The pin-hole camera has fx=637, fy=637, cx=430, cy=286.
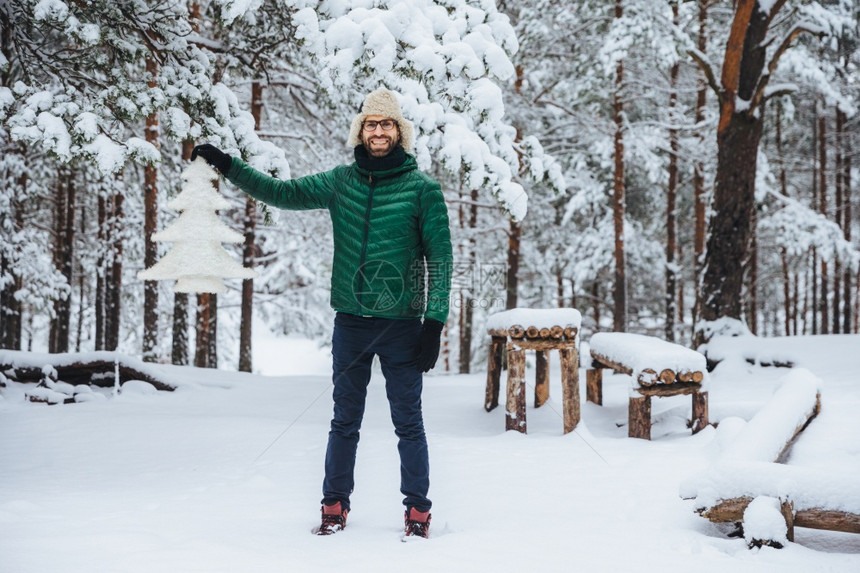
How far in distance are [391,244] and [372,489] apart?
Answer: 5.53ft

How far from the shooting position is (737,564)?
2715 millimetres

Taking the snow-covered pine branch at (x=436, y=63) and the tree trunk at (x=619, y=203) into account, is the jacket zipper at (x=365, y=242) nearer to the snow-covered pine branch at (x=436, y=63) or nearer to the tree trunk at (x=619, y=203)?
the snow-covered pine branch at (x=436, y=63)

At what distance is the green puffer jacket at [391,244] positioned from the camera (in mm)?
3252

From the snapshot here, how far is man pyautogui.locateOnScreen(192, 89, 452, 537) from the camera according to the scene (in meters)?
3.27

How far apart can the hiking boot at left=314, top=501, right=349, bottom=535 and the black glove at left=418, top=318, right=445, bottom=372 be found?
0.85 meters

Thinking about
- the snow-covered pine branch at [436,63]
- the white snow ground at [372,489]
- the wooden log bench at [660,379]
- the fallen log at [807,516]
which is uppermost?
the snow-covered pine branch at [436,63]

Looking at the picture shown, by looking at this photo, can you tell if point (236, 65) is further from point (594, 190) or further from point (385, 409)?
point (594, 190)

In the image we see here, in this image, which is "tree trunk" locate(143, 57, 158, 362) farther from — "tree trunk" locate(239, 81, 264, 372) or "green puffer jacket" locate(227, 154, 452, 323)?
"green puffer jacket" locate(227, 154, 452, 323)

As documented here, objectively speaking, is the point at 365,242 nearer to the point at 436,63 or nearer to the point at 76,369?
the point at 436,63

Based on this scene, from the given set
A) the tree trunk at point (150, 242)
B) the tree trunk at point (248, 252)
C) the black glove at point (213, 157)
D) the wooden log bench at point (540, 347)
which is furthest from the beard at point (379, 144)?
the tree trunk at point (248, 252)

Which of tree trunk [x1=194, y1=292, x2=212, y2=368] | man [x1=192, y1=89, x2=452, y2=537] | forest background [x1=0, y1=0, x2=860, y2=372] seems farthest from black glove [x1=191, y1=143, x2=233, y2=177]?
tree trunk [x1=194, y1=292, x2=212, y2=368]

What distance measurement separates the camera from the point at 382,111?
3332mm

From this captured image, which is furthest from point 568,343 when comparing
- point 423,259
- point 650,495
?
point 423,259

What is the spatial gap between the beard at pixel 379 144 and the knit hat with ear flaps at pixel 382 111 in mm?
72
